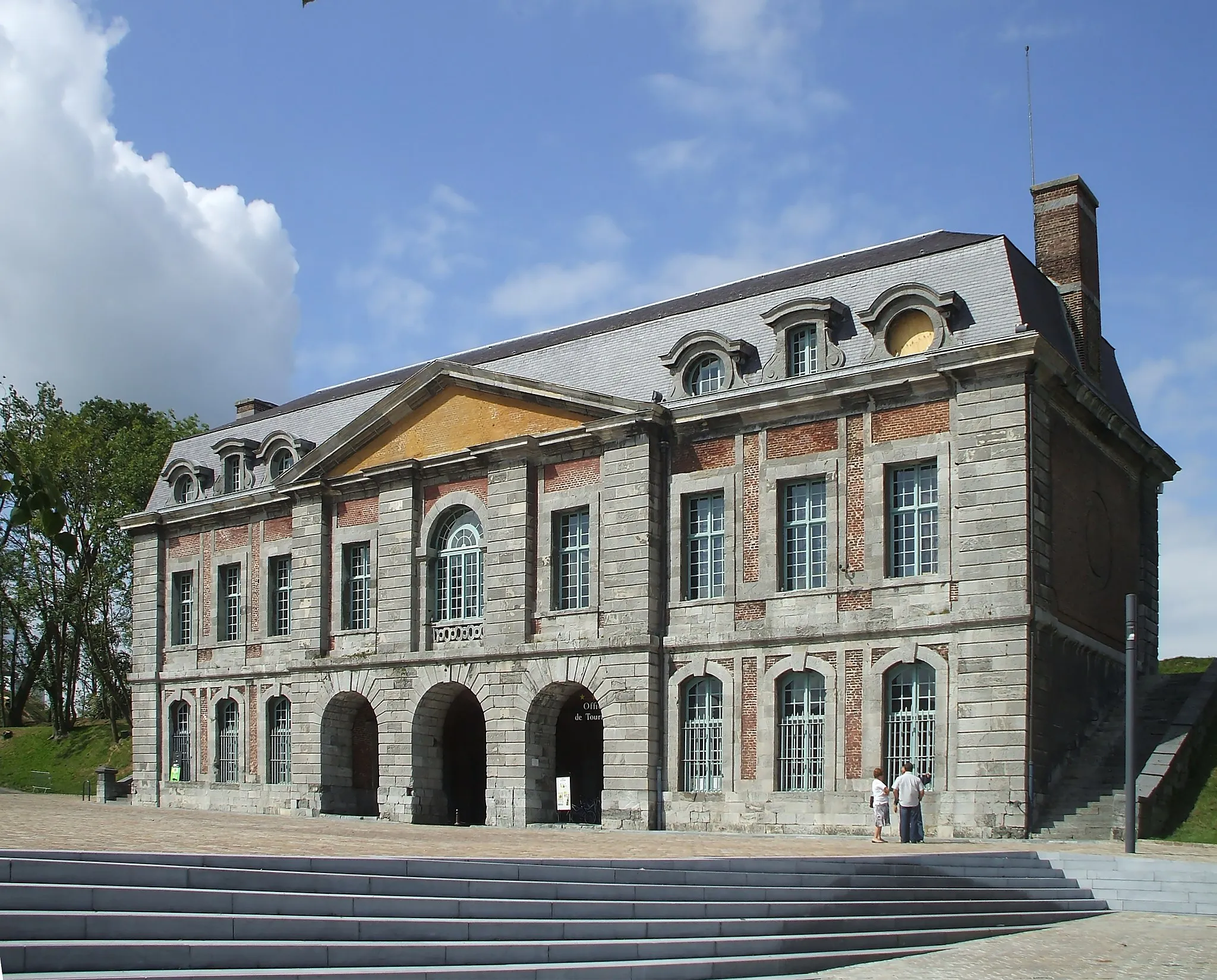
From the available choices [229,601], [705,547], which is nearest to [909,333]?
[705,547]

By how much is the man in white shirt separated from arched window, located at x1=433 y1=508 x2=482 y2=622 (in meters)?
12.1

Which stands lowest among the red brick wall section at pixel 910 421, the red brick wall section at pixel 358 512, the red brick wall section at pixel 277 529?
the red brick wall section at pixel 277 529

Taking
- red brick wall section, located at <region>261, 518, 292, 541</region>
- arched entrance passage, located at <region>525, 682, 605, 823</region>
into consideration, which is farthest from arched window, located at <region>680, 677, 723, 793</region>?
red brick wall section, located at <region>261, 518, 292, 541</region>

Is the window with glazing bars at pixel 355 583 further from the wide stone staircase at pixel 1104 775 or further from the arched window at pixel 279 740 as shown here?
the wide stone staircase at pixel 1104 775

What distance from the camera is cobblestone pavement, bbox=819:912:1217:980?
13.9 m

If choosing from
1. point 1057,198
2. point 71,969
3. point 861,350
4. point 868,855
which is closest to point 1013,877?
point 868,855

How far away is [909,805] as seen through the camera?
76.5 feet

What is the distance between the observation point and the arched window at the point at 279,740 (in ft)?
121

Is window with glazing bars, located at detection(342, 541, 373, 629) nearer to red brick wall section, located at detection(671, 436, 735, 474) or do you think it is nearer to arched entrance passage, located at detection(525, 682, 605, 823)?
arched entrance passage, located at detection(525, 682, 605, 823)

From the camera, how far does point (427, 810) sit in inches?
1294

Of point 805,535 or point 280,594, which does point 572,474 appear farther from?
point 280,594

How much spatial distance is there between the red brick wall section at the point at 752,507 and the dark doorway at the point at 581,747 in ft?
21.9

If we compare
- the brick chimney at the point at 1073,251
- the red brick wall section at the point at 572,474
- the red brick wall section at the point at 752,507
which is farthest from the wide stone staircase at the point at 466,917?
the brick chimney at the point at 1073,251

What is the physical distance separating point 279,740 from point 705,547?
557 inches
